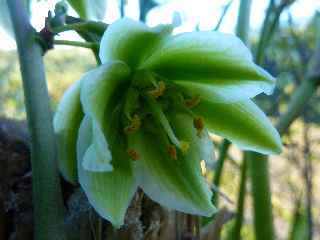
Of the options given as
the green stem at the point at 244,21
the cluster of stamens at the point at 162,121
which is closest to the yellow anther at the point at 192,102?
the cluster of stamens at the point at 162,121

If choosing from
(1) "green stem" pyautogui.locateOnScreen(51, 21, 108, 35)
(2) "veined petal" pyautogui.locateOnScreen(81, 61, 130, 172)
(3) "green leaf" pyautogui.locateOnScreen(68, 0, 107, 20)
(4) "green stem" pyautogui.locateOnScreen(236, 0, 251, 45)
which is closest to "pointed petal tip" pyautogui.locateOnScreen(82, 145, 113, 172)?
(2) "veined petal" pyautogui.locateOnScreen(81, 61, 130, 172)

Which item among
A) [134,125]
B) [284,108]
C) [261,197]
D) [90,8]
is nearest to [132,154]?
[134,125]

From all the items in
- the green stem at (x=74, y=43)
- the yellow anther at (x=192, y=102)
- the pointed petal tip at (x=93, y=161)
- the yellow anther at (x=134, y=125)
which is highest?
the green stem at (x=74, y=43)

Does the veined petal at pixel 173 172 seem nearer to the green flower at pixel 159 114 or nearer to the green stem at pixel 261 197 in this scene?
the green flower at pixel 159 114

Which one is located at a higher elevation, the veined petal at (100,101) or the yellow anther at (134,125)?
the veined petal at (100,101)

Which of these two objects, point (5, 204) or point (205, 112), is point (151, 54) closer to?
point (205, 112)

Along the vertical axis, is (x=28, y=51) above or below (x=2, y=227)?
above

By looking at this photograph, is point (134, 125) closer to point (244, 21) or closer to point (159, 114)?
point (159, 114)

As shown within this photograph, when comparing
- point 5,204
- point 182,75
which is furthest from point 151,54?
point 5,204
